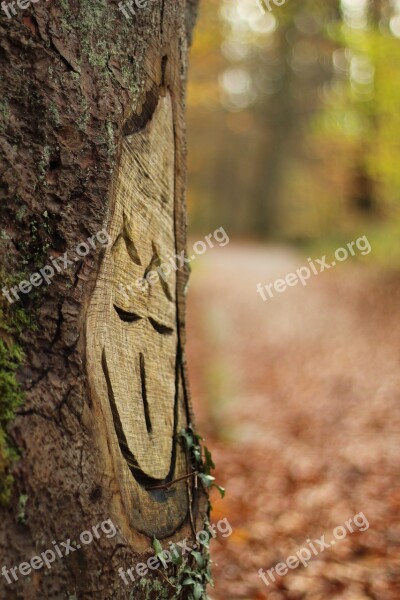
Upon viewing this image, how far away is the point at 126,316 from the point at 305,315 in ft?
26.9

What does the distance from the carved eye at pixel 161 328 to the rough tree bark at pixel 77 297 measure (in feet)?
0.31

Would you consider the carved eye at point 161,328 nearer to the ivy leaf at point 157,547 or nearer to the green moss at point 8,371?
the green moss at point 8,371

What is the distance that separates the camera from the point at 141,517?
1.96m

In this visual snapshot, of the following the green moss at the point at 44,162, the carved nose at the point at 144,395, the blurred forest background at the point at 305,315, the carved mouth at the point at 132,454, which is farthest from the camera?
the blurred forest background at the point at 305,315

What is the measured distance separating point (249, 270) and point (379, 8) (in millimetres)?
6549

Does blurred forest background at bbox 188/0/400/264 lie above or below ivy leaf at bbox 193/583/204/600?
above

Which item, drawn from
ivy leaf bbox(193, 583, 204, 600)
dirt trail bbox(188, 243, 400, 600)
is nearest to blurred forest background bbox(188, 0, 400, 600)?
dirt trail bbox(188, 243, 400, 600)

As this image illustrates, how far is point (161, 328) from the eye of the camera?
222 cm

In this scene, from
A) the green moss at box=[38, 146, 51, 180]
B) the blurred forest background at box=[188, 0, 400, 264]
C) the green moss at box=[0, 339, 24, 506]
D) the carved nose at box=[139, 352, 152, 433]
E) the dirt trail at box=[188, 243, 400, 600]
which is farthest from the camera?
the blurred forest background at box=[188, 0, 400, 264]

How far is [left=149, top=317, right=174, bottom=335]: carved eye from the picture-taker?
7.12 ft

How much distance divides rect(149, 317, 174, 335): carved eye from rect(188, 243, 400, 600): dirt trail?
1595mm

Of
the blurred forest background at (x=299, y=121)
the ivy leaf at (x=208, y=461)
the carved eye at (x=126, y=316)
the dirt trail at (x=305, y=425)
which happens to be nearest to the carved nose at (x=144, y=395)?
the carved eye at (x=126, y=316)

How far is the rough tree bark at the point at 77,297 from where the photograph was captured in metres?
1.74

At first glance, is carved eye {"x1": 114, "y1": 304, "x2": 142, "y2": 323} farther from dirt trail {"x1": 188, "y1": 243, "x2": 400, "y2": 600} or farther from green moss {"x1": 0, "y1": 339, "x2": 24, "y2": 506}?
dirt trail {"x1": 188, "y1": 243, "x2": 400, "y2": 600}
